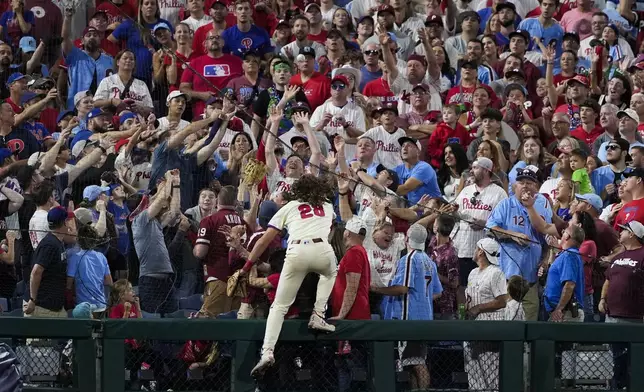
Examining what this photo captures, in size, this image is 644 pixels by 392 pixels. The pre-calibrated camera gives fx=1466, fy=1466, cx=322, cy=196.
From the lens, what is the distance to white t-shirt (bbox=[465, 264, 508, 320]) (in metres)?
13.1

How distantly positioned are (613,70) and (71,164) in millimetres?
8302

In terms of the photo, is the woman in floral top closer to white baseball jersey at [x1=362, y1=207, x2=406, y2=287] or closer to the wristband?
white baseball jersey at [x1=362, y1=207, x2=406, y2=287]

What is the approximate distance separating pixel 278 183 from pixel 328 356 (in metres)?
2.47

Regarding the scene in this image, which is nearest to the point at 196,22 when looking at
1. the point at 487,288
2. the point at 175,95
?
the point at 175,95

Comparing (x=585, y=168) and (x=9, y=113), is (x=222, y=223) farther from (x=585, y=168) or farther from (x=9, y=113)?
(x=585, y=168)

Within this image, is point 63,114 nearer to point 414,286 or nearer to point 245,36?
point 245,36

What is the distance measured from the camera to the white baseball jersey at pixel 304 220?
12227 mm

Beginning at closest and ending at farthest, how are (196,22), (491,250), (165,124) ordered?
(491,250) < (165,124) < (196,22)

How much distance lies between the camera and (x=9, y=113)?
16.1 meters

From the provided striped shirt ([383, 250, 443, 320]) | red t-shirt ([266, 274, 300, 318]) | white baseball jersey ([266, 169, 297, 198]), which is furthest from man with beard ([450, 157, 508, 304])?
red t-shirt ([266, 274, 300, 318])

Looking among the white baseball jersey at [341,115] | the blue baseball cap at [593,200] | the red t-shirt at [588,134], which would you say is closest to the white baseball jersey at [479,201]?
the blue baseball cap at [593,200]

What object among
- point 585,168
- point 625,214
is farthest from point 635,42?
point 625,214

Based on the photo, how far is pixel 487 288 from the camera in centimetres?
1321

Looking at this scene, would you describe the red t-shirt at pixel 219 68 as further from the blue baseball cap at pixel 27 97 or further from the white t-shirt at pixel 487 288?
the white t-shirt at pixel 487 288
